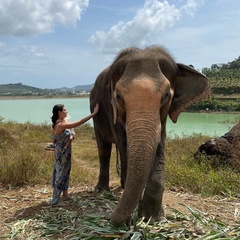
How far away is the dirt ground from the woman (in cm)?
33

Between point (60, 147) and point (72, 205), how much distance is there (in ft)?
3.11

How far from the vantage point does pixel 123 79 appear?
4.40m

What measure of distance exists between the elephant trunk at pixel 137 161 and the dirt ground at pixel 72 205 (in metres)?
1.73

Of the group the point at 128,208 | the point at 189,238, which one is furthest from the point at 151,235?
the point at 128,208

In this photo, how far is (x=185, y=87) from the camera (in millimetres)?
5297

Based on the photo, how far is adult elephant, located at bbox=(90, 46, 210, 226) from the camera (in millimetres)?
3854

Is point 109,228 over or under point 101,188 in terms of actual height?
over

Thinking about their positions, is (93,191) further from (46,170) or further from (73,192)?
(46,170)

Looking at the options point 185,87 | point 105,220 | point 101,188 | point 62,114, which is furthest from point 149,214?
point 101,188

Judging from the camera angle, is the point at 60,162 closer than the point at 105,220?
No

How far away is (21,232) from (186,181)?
12.2ft

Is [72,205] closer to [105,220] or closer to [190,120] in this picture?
[105,220]

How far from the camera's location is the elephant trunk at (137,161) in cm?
380

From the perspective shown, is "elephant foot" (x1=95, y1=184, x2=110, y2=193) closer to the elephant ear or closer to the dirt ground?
the dirt ground
